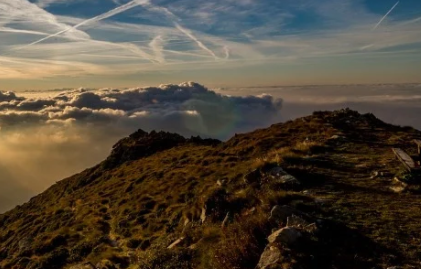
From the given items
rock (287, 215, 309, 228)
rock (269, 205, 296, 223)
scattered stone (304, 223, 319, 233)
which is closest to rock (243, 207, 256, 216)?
rock (269, 205, 296, 223)

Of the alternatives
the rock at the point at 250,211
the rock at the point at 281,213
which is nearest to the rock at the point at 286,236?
the rock at the point at 281,213

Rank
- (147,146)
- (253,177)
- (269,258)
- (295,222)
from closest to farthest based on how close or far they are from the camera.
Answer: (269,258), (295,222), (253,177), (147,146)

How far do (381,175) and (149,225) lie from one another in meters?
14.6

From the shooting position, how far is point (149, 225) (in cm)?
2375

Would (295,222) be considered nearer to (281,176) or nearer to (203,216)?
(281,176)

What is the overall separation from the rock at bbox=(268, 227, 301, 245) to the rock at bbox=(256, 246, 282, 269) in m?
0.28

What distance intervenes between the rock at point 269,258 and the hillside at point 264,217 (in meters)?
0.03

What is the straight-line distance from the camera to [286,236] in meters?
9.35

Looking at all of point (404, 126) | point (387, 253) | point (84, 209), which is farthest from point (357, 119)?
point (387, 253)

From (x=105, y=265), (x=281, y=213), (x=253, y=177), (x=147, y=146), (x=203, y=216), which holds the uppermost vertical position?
(x=281, y=213)

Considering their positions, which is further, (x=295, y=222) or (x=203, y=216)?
(x=203, y=216)

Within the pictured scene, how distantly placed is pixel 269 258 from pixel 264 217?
84.0 inches

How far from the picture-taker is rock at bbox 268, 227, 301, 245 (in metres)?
9.25

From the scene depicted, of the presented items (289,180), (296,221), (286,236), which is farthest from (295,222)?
(289,180)
